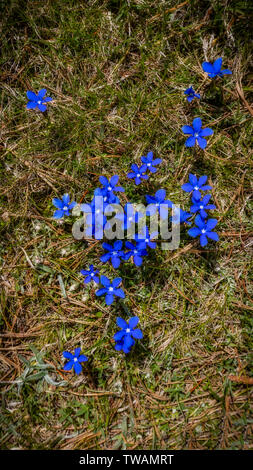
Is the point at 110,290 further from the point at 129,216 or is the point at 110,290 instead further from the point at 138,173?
the point at 138,173

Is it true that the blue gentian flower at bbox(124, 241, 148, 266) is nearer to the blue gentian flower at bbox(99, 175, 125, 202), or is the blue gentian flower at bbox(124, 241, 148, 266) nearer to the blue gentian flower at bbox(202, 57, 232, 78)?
the blue gentian flower at bbox(99, 175, 125, 202)

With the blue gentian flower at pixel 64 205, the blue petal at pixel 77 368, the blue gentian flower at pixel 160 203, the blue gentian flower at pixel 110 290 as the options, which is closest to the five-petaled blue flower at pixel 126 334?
the blue gentian flower at pixel 110 290

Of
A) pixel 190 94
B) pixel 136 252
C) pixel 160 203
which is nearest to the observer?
pixel 136 252

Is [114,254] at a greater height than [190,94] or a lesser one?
lesser

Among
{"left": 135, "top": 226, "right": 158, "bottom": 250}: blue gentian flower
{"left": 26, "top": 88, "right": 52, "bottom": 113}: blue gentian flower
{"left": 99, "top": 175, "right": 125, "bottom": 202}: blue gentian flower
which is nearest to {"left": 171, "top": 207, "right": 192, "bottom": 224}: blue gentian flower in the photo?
{"left": 135, "top": 226, "right": 158, "bottom": 250}: blue gentian flower

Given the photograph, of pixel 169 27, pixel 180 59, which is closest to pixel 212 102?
pixel 180 59

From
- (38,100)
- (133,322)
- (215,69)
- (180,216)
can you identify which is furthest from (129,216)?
(215,69)

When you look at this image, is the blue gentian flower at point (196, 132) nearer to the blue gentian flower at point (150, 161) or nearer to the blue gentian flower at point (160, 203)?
the blue gentian flower at point (150, 161)
